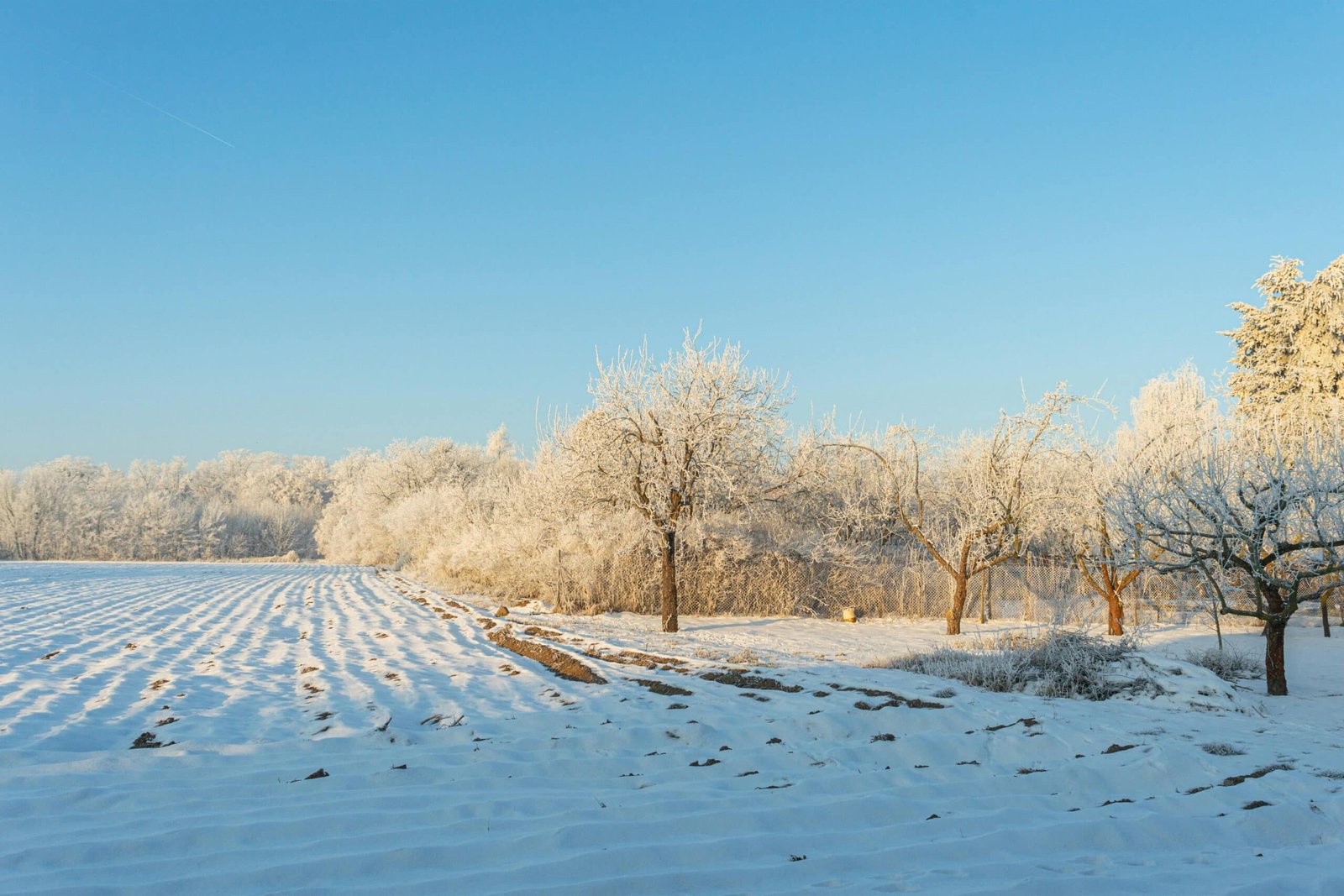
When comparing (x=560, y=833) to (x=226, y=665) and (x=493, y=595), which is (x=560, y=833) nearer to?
(x=226, y=665)

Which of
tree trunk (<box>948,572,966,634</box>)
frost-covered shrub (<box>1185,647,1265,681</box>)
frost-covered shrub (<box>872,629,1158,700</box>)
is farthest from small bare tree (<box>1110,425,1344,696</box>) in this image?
tree trunk (<box>948,572,966,634</box>)

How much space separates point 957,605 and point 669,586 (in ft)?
17.2

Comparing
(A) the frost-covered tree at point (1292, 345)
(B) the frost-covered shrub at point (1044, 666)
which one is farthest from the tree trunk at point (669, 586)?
(A) the frost-covered tree at point (1292, 345)

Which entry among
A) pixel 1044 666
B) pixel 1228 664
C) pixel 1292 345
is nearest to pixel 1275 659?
pixel 1228 664

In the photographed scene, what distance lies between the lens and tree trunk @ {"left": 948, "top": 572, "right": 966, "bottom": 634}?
14.7m

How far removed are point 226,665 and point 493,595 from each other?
12218 millimetres

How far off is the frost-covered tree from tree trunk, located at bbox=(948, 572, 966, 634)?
11.8 meters

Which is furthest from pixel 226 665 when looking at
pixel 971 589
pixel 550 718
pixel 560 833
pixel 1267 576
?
pixel 971 589

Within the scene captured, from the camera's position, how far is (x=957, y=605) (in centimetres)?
1497

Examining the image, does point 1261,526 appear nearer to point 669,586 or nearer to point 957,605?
point 957,605

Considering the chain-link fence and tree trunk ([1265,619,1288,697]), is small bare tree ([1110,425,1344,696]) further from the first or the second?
the chain-link fence

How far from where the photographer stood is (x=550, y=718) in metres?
6.16

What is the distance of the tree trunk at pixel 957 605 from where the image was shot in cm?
1469

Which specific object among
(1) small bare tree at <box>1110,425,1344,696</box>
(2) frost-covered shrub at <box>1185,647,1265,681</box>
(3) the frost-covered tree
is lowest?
(2) frost-covered shrub at <box>1185,647,1265,681</box>
